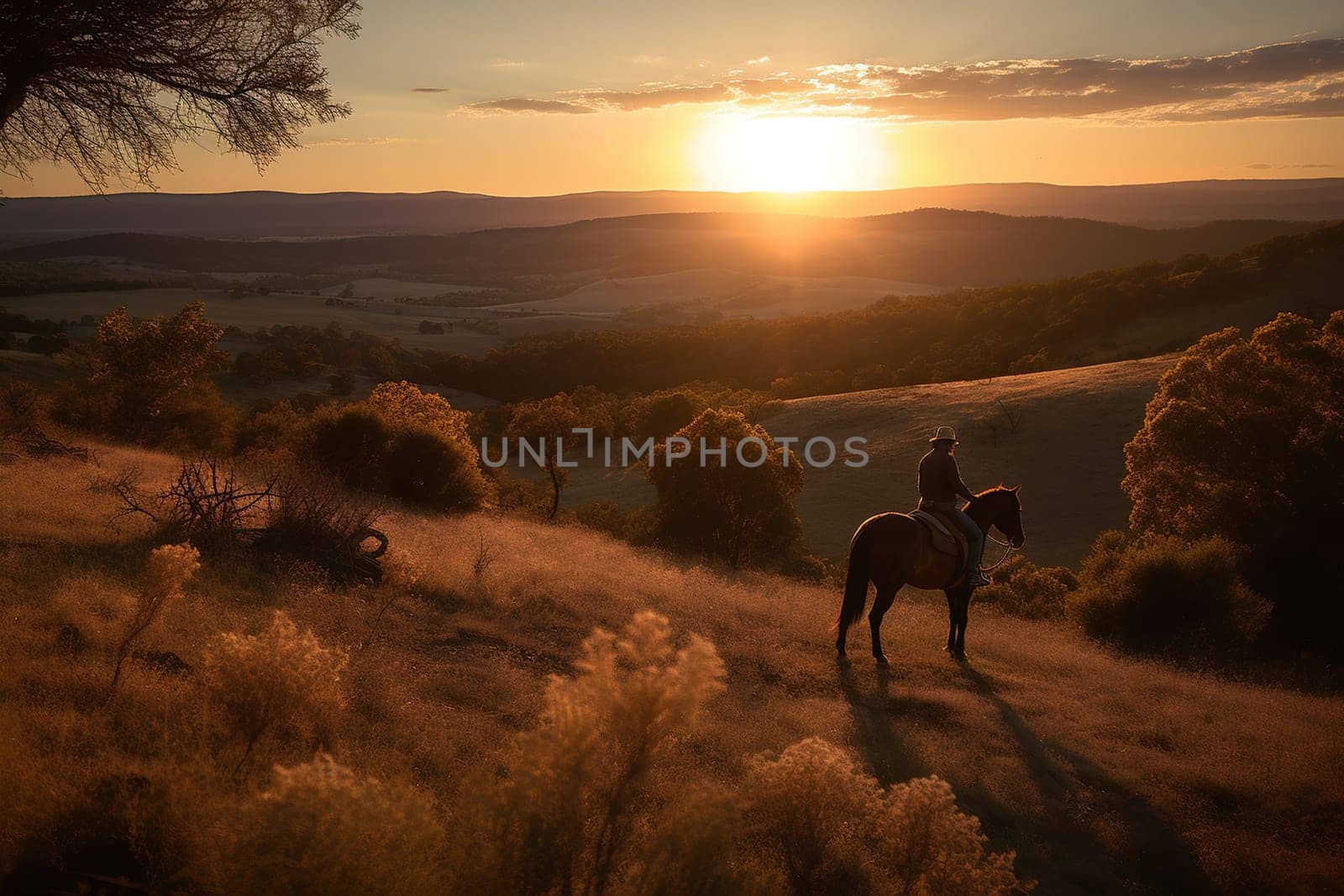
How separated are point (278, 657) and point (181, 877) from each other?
149 cm

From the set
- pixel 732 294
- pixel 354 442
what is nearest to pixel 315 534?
pixel 354 442

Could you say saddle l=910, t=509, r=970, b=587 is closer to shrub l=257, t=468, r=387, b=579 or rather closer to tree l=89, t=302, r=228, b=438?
shrub l=257, t=468, r=387, b=579

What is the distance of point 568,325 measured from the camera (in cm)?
12438

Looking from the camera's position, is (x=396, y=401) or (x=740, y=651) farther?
(x=396, y=401)

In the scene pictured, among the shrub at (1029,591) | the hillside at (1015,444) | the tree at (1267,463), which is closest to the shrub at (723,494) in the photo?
the shrub at (1029,591)

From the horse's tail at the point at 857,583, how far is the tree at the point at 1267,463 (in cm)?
1017

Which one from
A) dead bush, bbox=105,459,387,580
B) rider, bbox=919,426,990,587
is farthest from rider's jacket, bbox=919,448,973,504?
dead bush, bbox=105,459,387,580

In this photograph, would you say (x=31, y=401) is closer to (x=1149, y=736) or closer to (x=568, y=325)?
(x=1149, y=736)

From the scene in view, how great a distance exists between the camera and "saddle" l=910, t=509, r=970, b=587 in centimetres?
1023

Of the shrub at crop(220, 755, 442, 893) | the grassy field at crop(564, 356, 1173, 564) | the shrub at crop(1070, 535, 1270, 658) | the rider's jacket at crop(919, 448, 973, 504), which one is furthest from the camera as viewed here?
the grassy field at crop(564, 356, 1173, 564)

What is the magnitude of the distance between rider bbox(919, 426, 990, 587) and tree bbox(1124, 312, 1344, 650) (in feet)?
29.0

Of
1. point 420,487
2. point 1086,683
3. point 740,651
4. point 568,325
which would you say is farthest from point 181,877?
point 568,325

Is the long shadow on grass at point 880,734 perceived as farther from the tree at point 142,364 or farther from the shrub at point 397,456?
the tree at point 142,364

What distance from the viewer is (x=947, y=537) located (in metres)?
10.3
